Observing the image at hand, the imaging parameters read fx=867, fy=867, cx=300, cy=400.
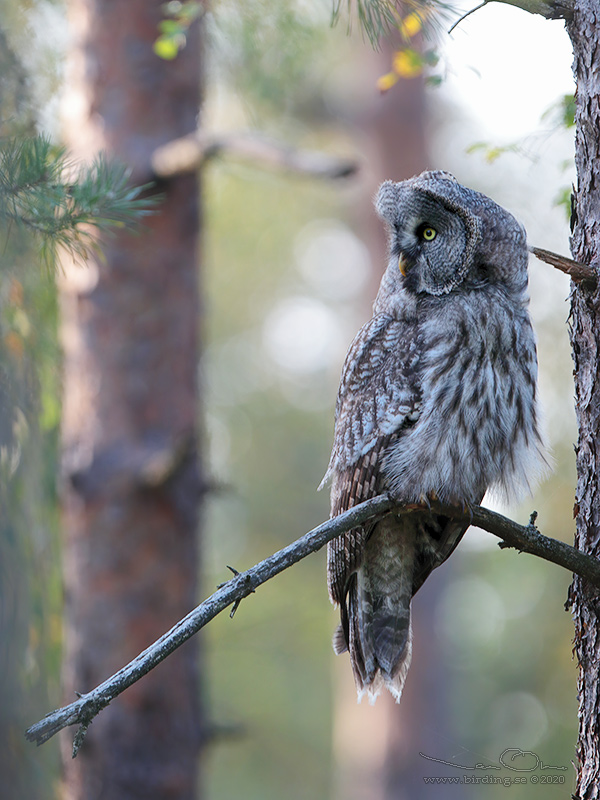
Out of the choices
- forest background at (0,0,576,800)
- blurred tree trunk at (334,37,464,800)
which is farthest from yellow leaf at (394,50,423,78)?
blurred tree trunk at (334,37,464,800)

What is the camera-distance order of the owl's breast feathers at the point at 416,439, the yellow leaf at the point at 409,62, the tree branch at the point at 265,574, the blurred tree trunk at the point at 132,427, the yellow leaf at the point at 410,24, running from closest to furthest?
the tree branch at the point at 265,574 → the owl's breast feathers at the point at 416,439 → the yellow leaf at the point at 410,24 → the yellow leaf at the point at 409,62 → the blurred tree trunk at the point at 132,427

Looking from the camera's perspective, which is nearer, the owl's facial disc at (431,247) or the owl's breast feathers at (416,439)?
the owl's breast feathers at (416,439)

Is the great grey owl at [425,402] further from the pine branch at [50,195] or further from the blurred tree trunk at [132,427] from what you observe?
the blurred tree trunk at [132,427]

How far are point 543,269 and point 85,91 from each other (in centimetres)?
594

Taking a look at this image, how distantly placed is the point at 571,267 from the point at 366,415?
2.78 feet

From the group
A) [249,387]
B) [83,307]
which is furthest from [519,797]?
[83,307]

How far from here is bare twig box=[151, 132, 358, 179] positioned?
3.32 meters

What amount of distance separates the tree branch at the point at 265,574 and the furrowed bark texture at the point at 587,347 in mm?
172

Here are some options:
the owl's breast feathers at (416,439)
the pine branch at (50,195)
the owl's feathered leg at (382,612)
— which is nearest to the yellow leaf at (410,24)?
the owl's breast feathers at (416,439)

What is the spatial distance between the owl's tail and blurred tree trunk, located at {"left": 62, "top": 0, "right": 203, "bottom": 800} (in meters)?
1.14

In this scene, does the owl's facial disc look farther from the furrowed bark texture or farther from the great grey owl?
the furrowed bark texture

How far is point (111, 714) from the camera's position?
3865 millimetres

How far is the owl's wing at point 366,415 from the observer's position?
2844 mm

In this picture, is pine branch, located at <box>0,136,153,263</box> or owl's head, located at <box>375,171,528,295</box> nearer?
pine branch, located at <box>0,136,153,263</box>
